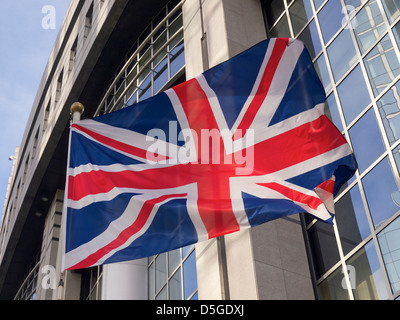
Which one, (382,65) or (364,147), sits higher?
(382,65)

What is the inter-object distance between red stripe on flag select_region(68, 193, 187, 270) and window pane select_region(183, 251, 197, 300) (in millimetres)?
5808

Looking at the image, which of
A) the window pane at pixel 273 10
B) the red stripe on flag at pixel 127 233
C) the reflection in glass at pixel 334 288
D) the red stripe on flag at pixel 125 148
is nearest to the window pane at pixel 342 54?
the window pane at pixel 273 10

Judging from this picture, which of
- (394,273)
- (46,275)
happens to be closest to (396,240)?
(394,273)

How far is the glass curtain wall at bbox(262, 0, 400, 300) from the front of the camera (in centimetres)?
1061

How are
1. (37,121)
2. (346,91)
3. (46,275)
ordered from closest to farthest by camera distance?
(346,91)
(46,275)
(37,121)

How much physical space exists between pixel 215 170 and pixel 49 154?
857 inches

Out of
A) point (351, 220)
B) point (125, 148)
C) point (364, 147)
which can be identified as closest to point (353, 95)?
point (364, 147)

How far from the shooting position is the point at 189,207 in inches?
391

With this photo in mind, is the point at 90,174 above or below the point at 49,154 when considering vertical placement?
below

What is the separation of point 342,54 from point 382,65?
167 cm

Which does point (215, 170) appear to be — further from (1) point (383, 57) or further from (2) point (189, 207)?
(1) point (383, 57)

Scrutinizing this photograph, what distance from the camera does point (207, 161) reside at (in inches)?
408

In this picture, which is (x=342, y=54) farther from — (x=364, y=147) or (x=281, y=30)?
(x=281, y=30)

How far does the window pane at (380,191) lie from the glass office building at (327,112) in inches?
0.7
